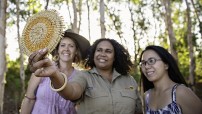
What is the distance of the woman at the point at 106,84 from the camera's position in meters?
3.27

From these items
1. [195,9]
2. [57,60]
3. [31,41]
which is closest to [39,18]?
[31,41]

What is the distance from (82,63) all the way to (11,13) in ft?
49.8

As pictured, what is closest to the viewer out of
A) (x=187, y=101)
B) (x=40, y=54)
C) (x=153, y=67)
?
(x=40, y=54)

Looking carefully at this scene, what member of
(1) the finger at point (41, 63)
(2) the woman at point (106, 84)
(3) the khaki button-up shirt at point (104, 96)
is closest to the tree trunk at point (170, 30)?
(2) the woman at point (106, 84)

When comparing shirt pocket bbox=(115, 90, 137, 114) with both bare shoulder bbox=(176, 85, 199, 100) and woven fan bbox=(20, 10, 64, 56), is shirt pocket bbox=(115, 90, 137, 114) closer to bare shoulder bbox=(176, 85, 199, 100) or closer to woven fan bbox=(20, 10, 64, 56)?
bare shoulder bbox=(176, 85, 199, 100)

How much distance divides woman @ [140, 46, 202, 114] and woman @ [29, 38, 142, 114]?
230 mm

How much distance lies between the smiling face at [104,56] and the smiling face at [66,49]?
16.1 inches

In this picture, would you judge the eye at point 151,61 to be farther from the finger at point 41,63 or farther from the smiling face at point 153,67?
the finger at point 41,63

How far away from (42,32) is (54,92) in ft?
Answer: 4.73

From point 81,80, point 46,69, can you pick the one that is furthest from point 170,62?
point 46,69

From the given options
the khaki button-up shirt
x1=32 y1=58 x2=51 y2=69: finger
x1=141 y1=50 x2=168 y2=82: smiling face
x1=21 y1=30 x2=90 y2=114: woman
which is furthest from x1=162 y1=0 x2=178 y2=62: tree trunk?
x1=32 y1=58 x2=51 y2=69: finger

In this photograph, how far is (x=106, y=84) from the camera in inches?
135

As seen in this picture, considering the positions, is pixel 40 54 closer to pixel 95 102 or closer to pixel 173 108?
pixel 95 102

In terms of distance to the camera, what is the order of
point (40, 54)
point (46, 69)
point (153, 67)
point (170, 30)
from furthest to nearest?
1. point (170, 30)
2. point (153, 67)
3. point (46, 69)
4. point (40, 54)
